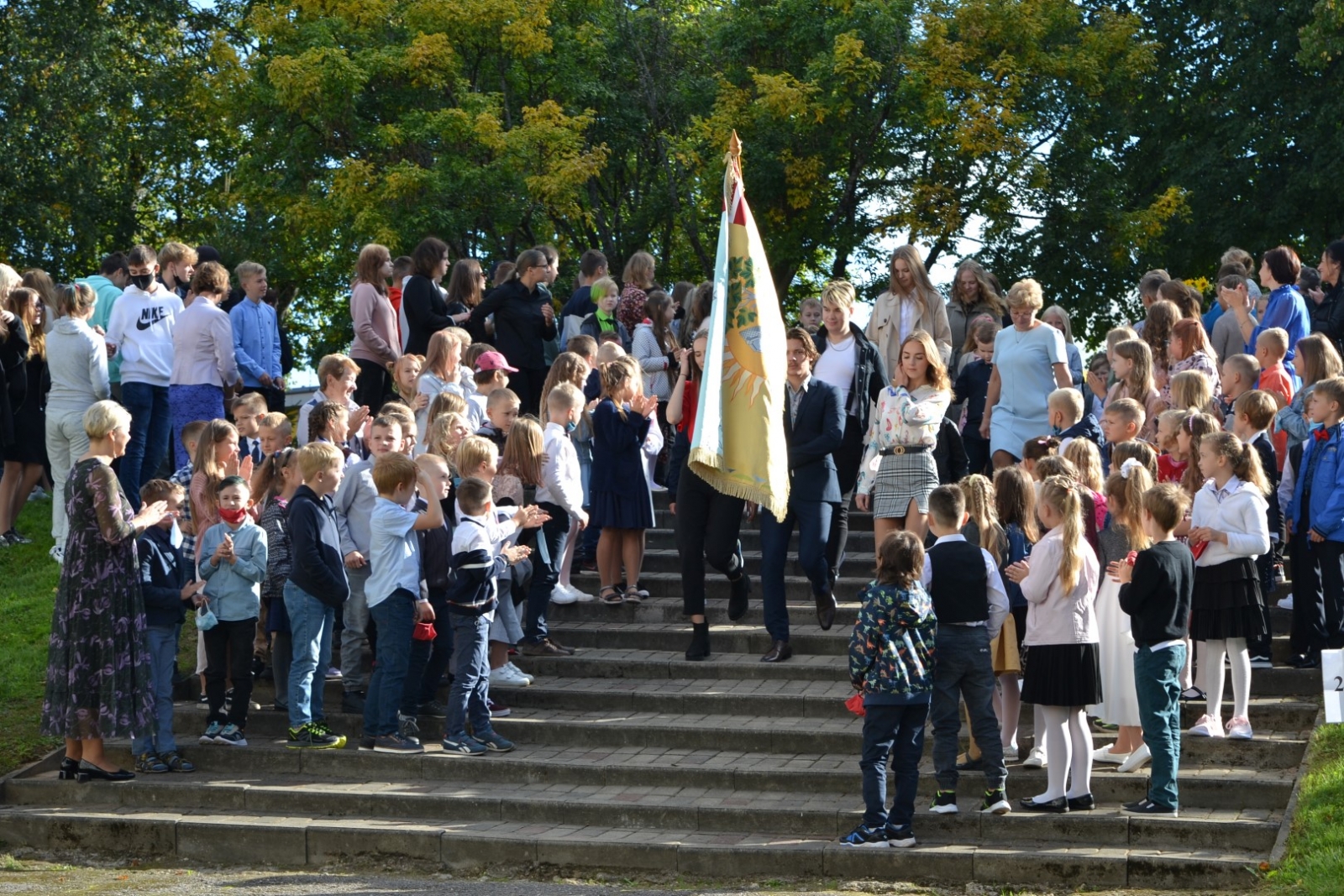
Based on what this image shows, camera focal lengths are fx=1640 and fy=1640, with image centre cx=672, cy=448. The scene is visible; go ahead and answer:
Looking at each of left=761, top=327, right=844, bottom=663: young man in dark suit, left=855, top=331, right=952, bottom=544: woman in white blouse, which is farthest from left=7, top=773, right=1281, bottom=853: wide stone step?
left=855, top=331, right=952, bottom=544: woman in white blouse

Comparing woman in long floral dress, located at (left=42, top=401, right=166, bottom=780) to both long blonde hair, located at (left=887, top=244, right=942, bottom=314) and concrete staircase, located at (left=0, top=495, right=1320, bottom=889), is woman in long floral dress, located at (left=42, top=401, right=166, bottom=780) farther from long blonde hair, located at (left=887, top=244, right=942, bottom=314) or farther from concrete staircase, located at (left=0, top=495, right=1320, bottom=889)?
long blonde hair, located at (left=887, top=244, right=942, bottom=314)

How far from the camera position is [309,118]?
21469 millimetres

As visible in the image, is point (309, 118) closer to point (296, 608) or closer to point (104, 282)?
point (104, 282)

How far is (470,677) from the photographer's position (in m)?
9.82

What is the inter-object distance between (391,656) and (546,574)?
156 centimetres

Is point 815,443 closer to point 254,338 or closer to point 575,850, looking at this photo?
point 575,850

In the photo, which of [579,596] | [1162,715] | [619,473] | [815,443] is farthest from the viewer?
[579,596]

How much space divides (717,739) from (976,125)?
12.6 m

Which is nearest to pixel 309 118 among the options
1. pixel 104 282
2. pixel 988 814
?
pixel 104 282

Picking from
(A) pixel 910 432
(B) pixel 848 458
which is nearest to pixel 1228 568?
(A) pixel 910 432

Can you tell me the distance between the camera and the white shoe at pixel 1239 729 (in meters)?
9.23

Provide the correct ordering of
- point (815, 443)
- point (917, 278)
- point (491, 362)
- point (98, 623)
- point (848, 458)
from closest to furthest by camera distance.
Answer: point (98, 623) → point (815, 443) → point (848, 458) → point (491, 362) → point (917, 278)

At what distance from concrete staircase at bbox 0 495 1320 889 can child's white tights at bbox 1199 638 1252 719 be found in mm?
216

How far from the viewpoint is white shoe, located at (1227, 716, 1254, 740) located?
363 inches
